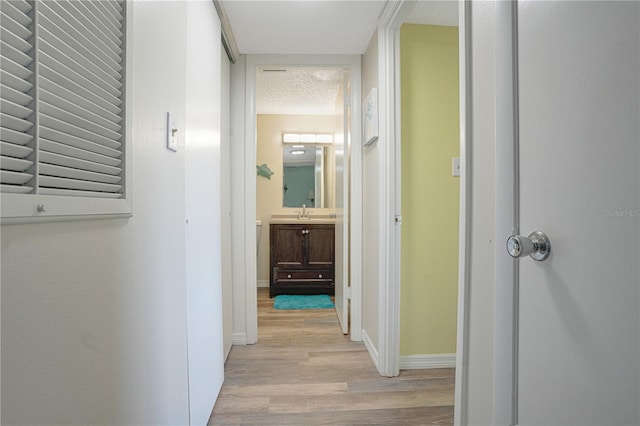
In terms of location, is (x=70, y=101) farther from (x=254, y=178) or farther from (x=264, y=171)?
(x=264, y=171)

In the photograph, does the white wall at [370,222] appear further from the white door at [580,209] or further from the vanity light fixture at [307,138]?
the vanity light fixture at [307,138]

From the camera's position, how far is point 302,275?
3.81 m

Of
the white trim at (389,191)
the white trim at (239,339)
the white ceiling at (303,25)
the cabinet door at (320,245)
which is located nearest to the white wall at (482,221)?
the white trim at (389,191)

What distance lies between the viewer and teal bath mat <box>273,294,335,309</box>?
134 inches

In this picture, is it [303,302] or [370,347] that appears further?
[303,302]

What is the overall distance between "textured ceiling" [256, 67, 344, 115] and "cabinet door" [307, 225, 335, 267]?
1522 mm

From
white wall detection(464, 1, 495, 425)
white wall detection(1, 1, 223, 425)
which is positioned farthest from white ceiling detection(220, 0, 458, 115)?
white wall detection(464, 1, 495, 425)

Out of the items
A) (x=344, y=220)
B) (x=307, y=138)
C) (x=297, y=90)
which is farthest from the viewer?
(x=307, y=138)

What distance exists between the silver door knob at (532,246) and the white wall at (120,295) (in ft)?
2.79

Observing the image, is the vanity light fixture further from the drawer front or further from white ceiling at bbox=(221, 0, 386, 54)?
white ceiling at bbox=(221, 0, 386, 54)

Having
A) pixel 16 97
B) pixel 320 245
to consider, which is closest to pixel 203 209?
pixel 16 97

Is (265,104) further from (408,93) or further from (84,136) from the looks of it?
(84,136)

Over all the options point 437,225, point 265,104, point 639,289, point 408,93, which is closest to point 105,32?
point 639,289

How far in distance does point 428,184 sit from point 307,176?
251 cm
